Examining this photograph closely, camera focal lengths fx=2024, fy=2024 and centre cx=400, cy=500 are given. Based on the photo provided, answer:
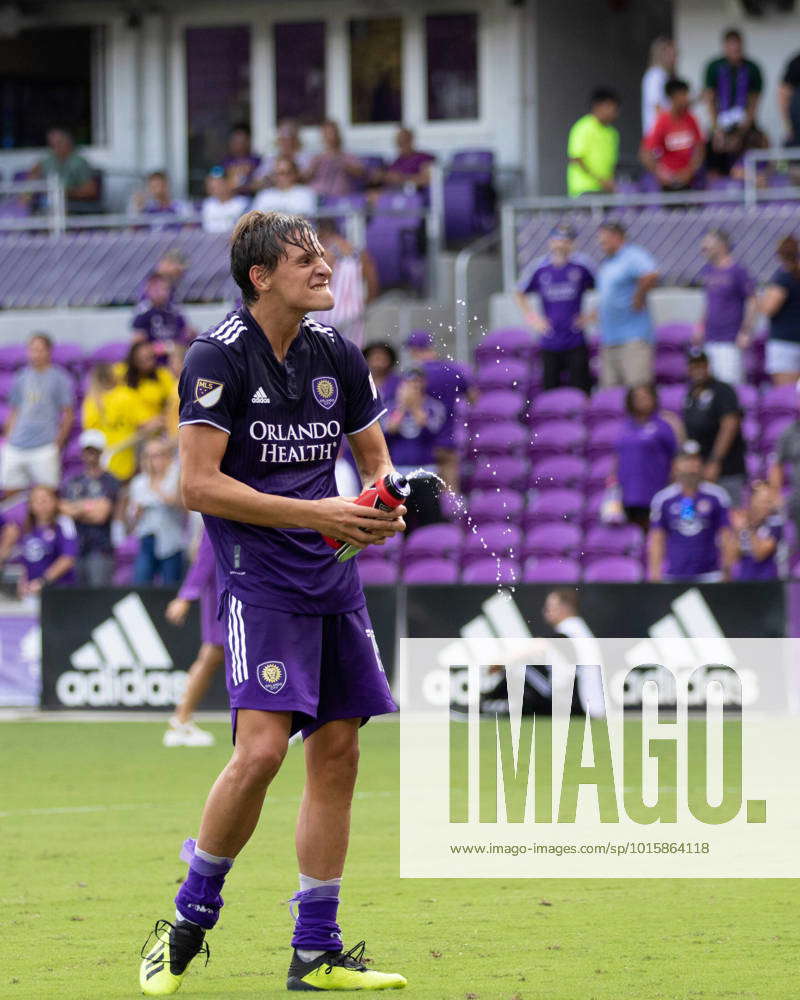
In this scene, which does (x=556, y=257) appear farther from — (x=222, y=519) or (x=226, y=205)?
(x=222, y=519)

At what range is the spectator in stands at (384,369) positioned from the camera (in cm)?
1706

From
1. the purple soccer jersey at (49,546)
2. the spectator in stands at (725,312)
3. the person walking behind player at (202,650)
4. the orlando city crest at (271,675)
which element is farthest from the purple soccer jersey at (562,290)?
the orlando city crest at (271,675)

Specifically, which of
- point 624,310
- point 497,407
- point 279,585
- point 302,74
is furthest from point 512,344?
point 279,585

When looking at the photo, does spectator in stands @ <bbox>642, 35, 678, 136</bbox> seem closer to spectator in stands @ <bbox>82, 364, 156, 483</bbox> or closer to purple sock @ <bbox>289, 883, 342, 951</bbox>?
spectator in stands @ <bbox>82, 364, 156, 483</bbox>

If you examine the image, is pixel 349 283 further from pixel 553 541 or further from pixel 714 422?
pixel 714 422

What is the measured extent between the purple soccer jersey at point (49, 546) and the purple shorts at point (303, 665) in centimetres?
1207

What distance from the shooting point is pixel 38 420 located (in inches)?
786

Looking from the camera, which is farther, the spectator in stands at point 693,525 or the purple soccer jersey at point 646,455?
the purple soccer jersey at point 646,455

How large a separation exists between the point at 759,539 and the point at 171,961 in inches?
414

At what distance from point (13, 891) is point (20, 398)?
40.2ft

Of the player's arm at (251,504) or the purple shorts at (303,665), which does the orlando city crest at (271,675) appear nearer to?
the purple shorts at (303,665)

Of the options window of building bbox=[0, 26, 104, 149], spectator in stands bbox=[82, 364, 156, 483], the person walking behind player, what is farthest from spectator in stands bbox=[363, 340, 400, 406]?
window of building bbox=[0, 26, 104, 149]

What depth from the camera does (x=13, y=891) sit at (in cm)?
825

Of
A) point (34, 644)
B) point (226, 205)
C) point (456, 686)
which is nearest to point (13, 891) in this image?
point (456, 686)
